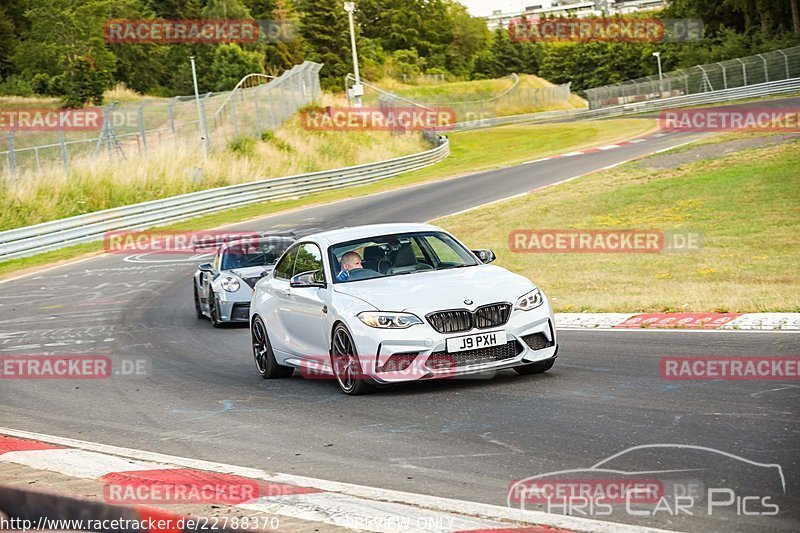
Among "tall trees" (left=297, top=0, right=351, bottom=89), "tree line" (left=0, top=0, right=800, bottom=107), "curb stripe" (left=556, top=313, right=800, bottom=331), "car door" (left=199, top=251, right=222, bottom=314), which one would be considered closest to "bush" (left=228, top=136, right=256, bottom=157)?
"car door" (left=199, top=251, right=222, bottom=314)

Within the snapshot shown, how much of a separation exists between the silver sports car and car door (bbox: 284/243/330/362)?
16.4 ft

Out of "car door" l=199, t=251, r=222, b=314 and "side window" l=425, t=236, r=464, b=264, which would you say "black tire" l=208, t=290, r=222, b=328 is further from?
"side window" l=425, t=236, r=464, b=264

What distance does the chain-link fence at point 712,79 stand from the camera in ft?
221

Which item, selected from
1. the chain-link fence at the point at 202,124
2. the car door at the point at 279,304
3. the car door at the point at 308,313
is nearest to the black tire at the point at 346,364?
the car door at the point at 308,313

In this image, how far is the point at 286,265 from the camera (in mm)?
11594

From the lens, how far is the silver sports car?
648 inches

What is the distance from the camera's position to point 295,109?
53438 millimetres

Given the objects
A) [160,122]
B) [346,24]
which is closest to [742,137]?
[160,122]

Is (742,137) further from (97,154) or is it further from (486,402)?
(486,402)

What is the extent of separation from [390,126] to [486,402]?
164 ft

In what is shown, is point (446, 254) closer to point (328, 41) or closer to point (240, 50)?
point (240, 50)

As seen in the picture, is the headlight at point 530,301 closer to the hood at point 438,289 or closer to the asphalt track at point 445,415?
the hood at point 438,289

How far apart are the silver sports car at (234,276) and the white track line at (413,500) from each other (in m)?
8.49

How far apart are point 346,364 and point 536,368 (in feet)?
5.60
